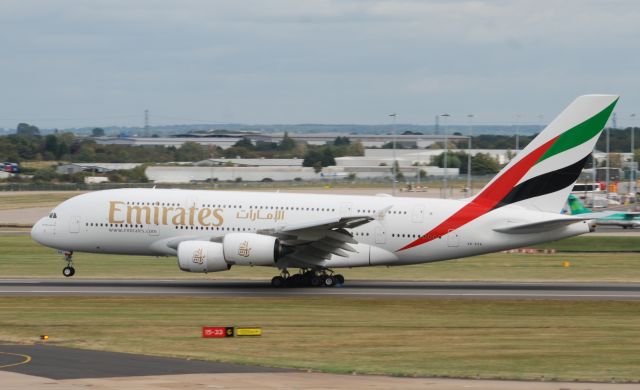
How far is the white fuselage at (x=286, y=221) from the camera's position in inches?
1722

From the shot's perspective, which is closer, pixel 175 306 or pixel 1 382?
pixel 1 382

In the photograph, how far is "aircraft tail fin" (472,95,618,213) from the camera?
141 feet

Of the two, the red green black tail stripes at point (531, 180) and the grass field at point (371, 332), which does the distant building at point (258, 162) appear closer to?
the red green black tail stripes at point (531, 180)

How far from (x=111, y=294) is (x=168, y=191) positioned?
646 cm

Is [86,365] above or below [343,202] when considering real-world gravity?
below

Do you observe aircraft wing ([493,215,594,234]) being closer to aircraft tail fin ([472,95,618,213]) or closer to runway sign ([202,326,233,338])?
aircraft tail fin ([472,95,618,213])

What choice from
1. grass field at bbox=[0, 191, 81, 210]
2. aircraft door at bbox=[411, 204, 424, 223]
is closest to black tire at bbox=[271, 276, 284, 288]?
aircraft door at bbox=[411, 204, 424, 223]

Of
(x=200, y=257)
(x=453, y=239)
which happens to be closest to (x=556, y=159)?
(x=453, y=239)

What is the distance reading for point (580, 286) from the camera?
148ft

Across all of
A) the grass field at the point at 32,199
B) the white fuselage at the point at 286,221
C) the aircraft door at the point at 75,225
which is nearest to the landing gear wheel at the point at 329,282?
the white fuselage at the point at 286,221

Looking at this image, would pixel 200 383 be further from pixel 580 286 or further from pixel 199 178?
pixel 199 178

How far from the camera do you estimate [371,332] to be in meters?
32.2

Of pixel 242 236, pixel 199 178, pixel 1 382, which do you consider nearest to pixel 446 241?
pixel 242 236

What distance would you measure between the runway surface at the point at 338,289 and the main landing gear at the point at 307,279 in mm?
507
